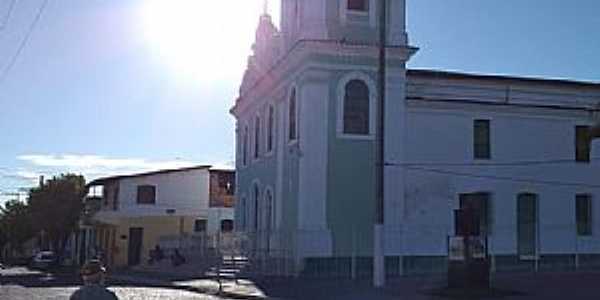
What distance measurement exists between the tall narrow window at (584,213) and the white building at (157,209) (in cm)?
2715

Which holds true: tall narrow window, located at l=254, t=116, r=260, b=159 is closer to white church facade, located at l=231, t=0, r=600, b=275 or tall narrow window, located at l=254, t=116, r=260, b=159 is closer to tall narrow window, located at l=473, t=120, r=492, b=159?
white church facade, located at l=231, t=0, r=600, b=275

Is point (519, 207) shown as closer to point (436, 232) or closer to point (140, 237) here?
point (436, 232)

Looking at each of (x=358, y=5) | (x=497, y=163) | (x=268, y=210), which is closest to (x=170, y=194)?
(x=268, y=210)

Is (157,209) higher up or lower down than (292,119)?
lower down

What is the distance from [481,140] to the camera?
40656 mm

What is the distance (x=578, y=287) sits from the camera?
25.8 m

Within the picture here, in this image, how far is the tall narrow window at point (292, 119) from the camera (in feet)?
127

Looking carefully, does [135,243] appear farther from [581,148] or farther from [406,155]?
[581,148]

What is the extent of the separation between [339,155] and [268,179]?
6720 millimetres

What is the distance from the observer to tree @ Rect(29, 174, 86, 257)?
74.6 metres

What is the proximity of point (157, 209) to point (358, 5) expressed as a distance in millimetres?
29629

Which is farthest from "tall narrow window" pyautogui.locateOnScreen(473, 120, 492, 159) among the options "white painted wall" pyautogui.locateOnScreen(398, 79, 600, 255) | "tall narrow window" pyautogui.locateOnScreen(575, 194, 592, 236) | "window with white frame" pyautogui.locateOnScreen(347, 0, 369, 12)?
"window with white frame" pyautogui.locateOnScreen(347, 0, 369, 12)

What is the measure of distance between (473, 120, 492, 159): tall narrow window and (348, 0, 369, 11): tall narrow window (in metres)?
6.89

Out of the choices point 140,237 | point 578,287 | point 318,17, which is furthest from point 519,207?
point 140,237
